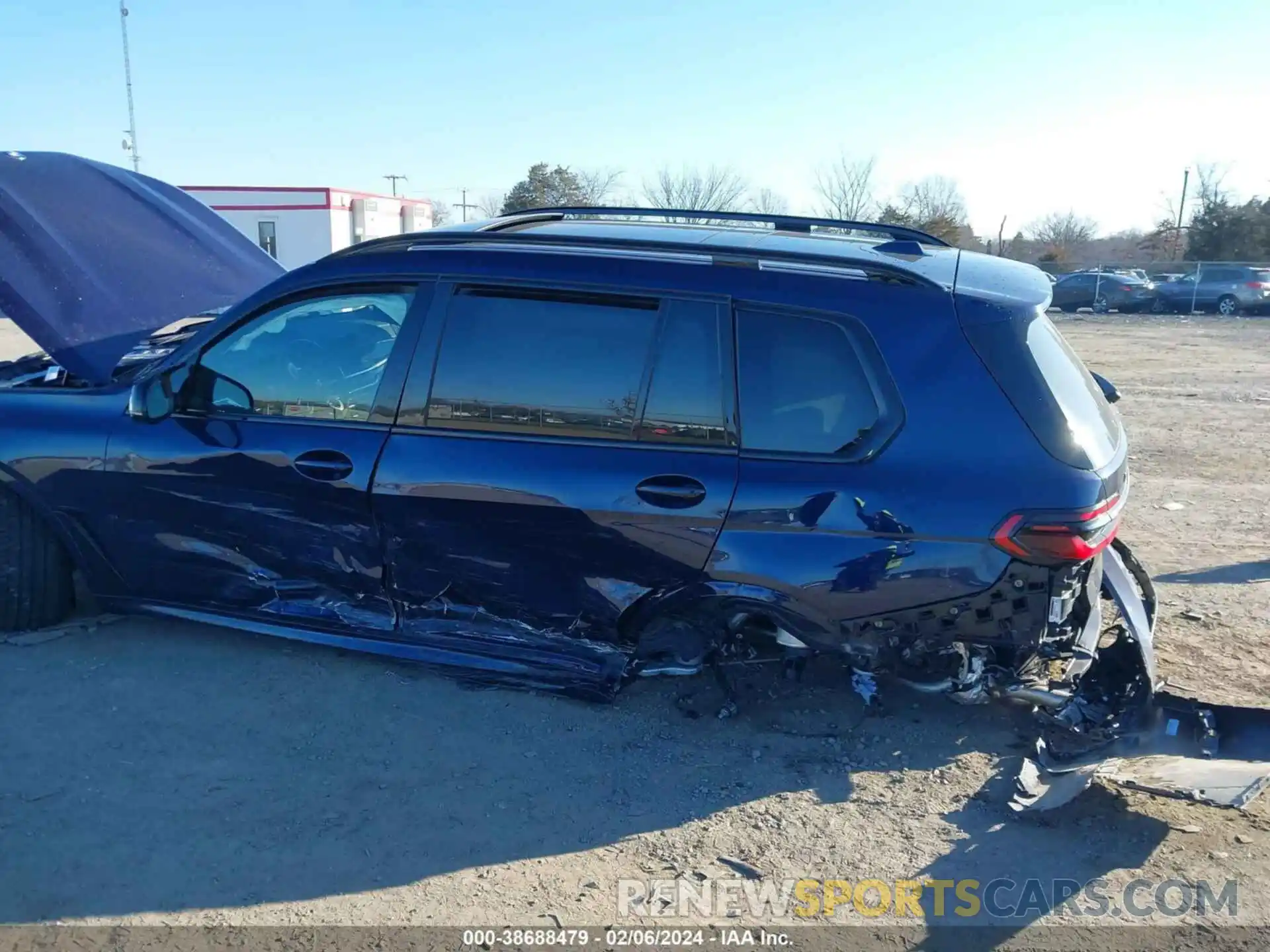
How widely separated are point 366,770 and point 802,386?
2.08 metres

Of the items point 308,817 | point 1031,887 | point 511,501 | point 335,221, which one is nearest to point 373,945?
point 308,817

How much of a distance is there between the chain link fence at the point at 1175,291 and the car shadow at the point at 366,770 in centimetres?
2758

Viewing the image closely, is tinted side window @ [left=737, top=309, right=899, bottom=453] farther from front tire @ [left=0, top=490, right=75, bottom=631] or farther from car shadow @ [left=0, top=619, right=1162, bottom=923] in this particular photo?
front tire @ [left=0, top=490, right=75, bottom=631]

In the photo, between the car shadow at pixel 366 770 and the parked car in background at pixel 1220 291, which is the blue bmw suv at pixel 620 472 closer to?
the car shadow at pixel 366 770

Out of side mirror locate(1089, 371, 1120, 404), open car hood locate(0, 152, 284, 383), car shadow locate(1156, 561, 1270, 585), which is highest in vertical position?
open car hood locate(0, 152, 284, 383)

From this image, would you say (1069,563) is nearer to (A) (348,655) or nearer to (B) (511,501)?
(B) (511,501)

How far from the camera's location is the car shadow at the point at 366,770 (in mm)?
2988

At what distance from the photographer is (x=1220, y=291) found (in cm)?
2894

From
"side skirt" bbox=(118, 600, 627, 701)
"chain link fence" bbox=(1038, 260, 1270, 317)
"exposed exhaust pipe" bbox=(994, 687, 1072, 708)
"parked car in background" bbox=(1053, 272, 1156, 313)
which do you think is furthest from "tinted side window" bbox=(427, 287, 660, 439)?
"parked car in background" bbox=(1053, 272, 1156, 313)

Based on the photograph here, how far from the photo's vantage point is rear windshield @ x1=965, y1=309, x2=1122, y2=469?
3.26 metres

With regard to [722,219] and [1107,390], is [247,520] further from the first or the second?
[1107,390]

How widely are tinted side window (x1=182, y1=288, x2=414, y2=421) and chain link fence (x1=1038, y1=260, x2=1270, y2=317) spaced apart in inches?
1092

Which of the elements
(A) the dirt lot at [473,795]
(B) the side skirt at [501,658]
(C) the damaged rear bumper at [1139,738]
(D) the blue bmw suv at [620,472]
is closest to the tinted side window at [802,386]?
(D) the blue bmw suv at [620,472]

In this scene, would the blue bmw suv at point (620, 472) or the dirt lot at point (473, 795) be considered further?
the blue bmw suv at point (620, 472)
